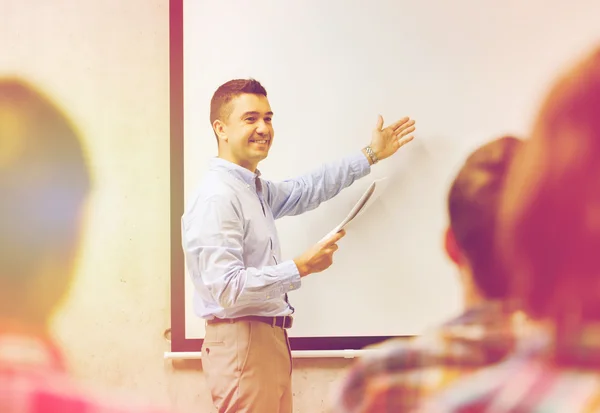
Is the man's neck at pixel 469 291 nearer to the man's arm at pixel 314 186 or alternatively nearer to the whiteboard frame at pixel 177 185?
the man's arm at pixel 314 186

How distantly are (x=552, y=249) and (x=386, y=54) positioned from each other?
2.62 ft

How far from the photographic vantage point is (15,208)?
154cm

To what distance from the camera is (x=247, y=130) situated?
1.36m

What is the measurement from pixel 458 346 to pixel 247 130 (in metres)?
0.79

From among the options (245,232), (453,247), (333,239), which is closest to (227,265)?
(245,232)

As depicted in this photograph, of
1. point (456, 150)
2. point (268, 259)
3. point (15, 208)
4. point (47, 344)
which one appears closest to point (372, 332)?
point (268, 259)

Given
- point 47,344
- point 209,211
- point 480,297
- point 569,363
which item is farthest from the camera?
point 47,344

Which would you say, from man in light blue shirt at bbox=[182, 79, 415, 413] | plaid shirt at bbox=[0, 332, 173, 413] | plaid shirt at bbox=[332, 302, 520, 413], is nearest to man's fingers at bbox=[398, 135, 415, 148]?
man in light blue shirt at bbox=[182, 79, 415, 413]

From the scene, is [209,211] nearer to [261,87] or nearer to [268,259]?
[268,259]

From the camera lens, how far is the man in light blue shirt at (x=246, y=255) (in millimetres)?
1231

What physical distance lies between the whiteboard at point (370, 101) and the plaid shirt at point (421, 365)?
527 millimetres

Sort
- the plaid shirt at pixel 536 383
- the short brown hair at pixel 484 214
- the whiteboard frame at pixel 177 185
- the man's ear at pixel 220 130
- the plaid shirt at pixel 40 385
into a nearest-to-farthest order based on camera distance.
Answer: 1. the plaid shirt at pixel 536 383
2. the short brown hair at pixel 484 214
3. the plaid shirt at pixel 40 385
4. the man's ear at pixel 220 130
5. the whiteboard frame at pixel 177 185

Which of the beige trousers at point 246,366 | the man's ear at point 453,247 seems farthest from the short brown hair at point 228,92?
the man's ear at point 453,247

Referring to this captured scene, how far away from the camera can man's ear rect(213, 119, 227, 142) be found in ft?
4.58
